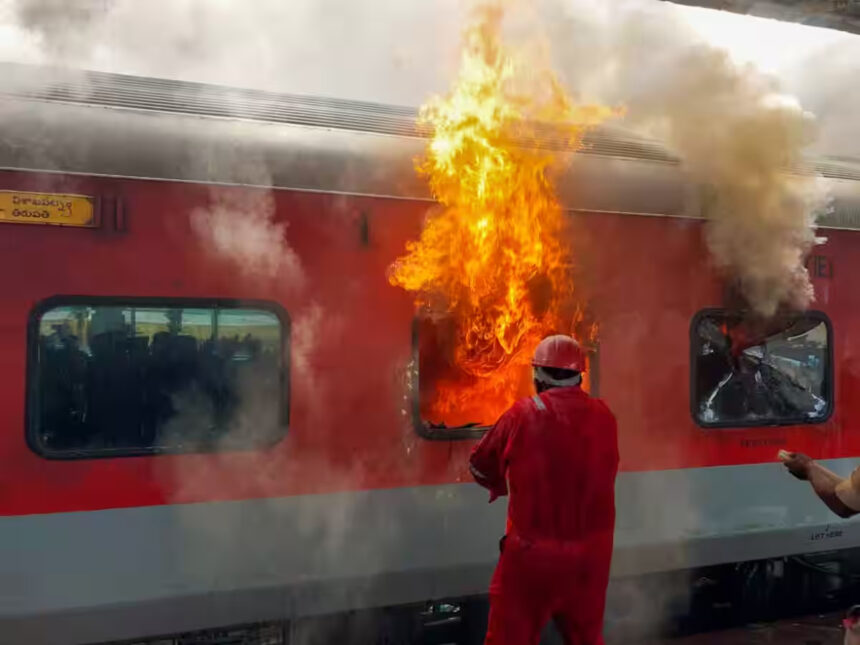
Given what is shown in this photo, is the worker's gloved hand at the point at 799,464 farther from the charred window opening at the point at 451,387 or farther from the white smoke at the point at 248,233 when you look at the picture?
the white smoke at the point at 248,233

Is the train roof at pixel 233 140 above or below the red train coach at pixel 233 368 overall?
above

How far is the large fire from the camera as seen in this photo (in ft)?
13.6

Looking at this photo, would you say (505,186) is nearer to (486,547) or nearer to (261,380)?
(261,380)

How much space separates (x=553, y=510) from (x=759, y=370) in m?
2.68

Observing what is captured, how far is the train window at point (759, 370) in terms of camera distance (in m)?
4.90

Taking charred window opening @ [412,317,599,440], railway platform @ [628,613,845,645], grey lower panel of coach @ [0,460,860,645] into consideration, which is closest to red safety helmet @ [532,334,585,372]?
charred window opening @ [412,317,599,440]

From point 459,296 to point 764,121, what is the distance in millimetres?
2364

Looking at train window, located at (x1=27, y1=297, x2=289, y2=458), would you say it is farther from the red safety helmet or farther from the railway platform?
the railway platform

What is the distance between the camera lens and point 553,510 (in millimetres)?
3080

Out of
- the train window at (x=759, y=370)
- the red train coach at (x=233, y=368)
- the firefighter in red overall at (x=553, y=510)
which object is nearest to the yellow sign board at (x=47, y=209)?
the red train coach at (x=233, y=368)

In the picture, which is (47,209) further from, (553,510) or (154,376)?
(553,510)

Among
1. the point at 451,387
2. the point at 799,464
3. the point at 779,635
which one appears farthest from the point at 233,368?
the point at 779,635

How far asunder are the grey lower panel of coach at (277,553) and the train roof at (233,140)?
61.6 inches

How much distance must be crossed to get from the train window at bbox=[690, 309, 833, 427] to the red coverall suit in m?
1.93
